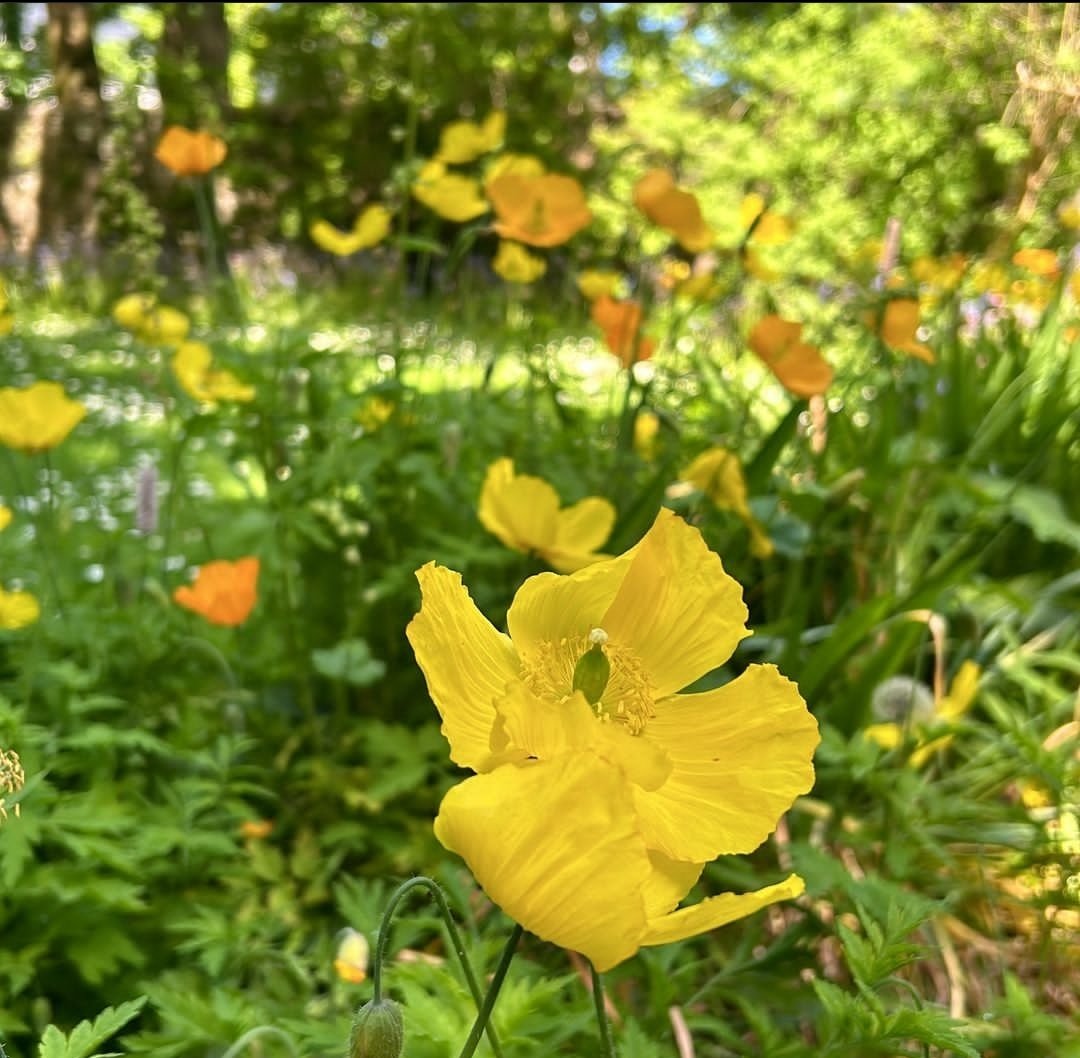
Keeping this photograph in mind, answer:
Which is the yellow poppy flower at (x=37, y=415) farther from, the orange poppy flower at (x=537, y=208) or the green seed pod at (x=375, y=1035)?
the green seed pod at (x=375, y=1035)

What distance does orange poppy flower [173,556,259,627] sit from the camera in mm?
1193

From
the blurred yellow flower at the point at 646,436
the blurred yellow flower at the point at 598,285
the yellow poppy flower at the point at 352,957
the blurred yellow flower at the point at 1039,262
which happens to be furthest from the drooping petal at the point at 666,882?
the blurred yellow flower at the point at 1039,262

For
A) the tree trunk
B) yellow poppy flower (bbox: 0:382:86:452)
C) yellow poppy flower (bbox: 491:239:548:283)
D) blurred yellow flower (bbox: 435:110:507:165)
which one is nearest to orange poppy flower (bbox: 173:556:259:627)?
yellow poppy flower (bbox: 0:382:86:452)

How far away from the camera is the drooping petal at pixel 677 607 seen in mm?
573

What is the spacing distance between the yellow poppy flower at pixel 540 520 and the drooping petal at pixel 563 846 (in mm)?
673

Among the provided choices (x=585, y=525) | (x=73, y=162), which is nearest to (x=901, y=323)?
(x=585, y=525)

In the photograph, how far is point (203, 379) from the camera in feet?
5.19

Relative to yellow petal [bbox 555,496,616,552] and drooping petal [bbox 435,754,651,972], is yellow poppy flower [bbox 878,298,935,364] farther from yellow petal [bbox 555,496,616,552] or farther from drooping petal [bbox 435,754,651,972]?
drooping petal [bbox 435,754,651,972]

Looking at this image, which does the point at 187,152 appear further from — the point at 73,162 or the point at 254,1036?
the point at 73,162

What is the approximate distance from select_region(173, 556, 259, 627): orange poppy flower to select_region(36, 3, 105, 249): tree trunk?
684cm

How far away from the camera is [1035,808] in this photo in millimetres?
1326

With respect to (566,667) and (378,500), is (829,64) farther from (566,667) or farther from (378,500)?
(566,667)

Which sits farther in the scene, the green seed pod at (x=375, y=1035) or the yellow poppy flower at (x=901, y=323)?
the yellow poppy flower at (x=901, y=323)

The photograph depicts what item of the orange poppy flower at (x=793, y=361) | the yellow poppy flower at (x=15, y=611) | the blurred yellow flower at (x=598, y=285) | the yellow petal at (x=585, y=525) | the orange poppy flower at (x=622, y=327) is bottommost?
the yellow poppy flower at (x=15, y=611)
